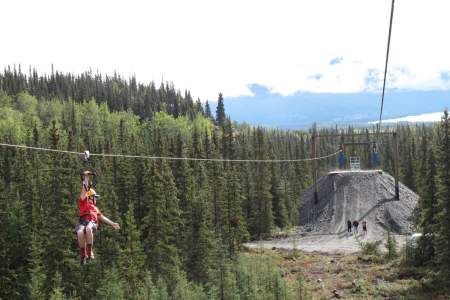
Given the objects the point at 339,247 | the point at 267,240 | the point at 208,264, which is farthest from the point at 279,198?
the point at 208,264

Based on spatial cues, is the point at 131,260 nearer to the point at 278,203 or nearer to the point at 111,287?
the point at 111,287

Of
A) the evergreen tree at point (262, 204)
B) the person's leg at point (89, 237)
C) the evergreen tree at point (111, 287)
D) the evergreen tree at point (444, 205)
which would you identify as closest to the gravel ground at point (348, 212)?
the evergreen tree at point (262, 204)

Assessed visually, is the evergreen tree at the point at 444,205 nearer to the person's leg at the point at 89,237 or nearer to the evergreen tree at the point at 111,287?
the evergreen tree at the point at 111,287

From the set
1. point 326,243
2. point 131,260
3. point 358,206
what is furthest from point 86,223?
point 358,206

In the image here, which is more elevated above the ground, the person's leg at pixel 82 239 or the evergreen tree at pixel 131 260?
the person's leg at pixel 82 239

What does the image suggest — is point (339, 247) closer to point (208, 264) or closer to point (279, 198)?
point (208, 264)

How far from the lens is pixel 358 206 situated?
6869cm

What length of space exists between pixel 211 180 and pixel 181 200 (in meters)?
6.06

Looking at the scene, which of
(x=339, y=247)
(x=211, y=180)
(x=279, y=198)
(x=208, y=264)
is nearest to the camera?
(x=208, y=264)

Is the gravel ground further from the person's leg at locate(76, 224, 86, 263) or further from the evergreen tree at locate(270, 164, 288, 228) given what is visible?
the person's leg at locate(76, 224, 86, 263)

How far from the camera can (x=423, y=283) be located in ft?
134

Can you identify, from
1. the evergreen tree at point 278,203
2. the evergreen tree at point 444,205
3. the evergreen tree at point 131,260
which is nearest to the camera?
the evergreen tree at point 444,205

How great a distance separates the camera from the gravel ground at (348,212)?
2394 inches

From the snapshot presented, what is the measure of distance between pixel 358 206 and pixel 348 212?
1857 mm
